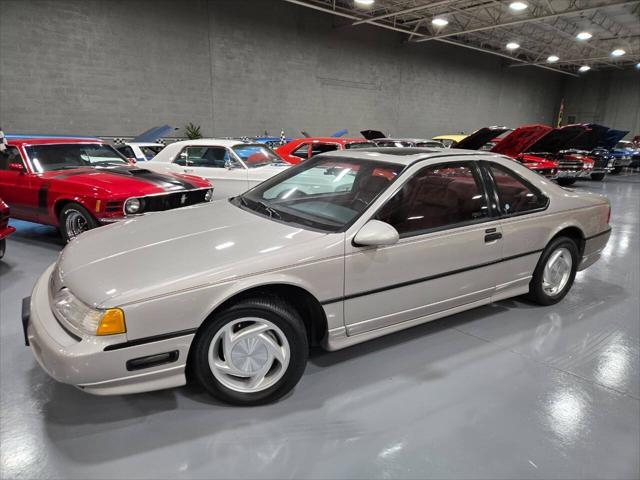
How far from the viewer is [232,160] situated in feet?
21.7

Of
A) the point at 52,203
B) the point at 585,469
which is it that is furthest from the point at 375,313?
the point at 52,203

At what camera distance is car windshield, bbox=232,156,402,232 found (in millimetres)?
2477

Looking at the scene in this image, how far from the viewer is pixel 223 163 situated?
6.70 m

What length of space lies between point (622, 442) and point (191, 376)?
2.24 meters

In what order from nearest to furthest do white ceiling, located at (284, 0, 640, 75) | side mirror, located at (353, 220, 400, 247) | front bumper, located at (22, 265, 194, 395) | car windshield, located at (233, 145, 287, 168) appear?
front bumper, located at (22, 265, 194, 395), side mirror, located at (353, 220, 400, 247), car windshield, located at (233, 145, 287, 168), white ceiling, located at (284, 0, 640, 75)

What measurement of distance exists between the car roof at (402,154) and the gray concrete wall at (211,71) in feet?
33.2

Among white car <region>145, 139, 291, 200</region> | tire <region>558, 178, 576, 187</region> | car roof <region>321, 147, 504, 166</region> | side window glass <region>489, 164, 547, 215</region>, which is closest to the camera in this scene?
car roof <region>321, 147, 504, 166</region>

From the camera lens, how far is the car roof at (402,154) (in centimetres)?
273

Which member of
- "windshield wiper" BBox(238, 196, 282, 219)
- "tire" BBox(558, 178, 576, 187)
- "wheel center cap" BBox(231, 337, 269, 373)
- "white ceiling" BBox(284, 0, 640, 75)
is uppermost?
"white ceiling" BBox(284, 0, 640, 75)

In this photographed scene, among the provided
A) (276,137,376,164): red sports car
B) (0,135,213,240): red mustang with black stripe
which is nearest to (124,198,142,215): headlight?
(0,135,213,240): red mustang with black stripe

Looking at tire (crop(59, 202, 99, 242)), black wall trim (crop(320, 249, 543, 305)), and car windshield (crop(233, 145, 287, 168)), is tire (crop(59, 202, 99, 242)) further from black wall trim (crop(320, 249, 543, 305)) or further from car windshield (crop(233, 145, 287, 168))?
black wall trim (crop(320, 249, 543, 305))

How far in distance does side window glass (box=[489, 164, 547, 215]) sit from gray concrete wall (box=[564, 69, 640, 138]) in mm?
29482

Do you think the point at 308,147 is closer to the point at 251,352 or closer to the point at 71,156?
the point at 71,156

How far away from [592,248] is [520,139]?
6.43 metres
